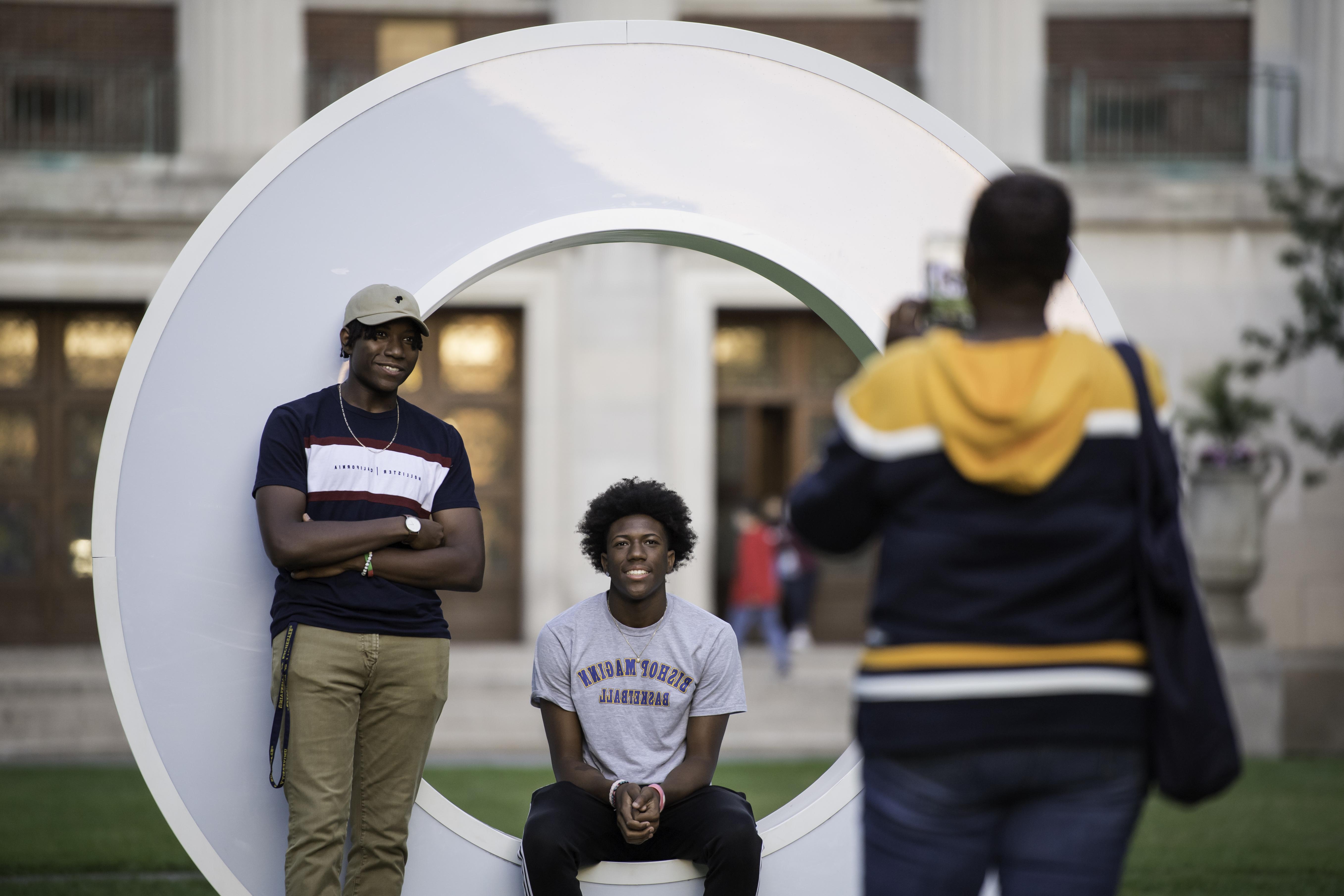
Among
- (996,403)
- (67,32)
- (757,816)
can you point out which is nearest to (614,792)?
(996,403)

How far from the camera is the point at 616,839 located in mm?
4051

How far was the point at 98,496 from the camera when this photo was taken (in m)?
4.02

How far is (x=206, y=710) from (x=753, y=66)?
2.66 m

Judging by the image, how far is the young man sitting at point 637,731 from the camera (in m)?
→ 3.92

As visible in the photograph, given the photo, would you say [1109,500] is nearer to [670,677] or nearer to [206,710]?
[670,677]

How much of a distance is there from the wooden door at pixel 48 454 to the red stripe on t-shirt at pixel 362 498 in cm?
1142

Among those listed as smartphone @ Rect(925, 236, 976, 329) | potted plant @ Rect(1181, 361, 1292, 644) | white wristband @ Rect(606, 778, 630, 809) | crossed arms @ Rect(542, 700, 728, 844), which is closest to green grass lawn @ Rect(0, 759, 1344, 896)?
potted plant @ Rect(1181, 361, 1292, 644)

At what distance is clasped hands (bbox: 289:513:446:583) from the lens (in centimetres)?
372

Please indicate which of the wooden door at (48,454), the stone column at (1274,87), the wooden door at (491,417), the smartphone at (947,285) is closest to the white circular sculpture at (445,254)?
the smartphone at (947,285)

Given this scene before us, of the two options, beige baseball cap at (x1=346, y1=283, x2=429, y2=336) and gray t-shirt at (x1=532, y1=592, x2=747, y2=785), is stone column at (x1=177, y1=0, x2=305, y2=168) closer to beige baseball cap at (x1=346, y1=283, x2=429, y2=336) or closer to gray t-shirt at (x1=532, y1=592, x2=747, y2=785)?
beige baseball cap at (x1=346, y1=283, x2=429, y2=336)

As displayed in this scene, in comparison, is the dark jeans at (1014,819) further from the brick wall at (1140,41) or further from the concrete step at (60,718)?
the brick wall at (1140,41)

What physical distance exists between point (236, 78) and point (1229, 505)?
10.4 m

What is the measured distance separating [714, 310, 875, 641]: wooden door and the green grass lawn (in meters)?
4.61

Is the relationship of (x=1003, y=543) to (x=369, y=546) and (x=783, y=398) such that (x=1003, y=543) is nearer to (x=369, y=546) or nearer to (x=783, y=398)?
(x=369, y=546)
